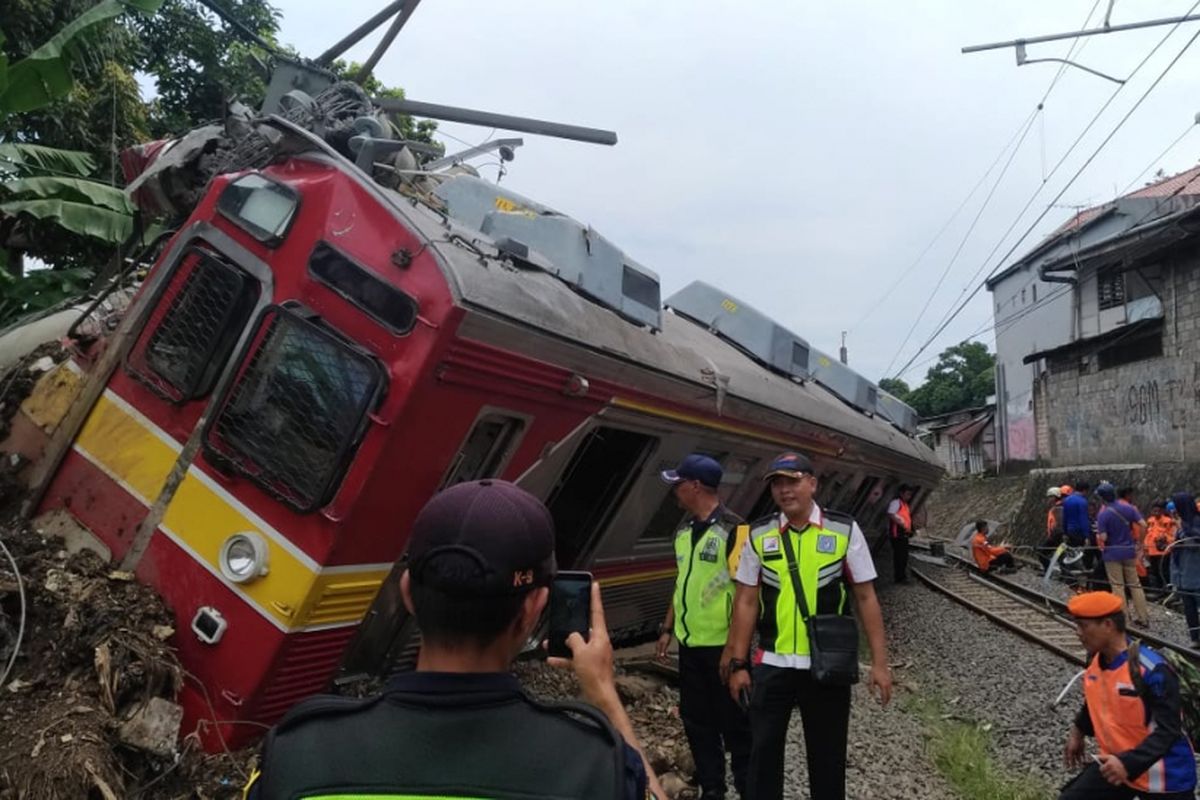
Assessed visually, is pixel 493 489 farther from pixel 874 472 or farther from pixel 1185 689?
pixel 874 472

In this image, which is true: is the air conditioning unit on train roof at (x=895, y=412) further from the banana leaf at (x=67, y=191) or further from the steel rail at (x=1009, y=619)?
the banana leaf at (x=67, y=191)

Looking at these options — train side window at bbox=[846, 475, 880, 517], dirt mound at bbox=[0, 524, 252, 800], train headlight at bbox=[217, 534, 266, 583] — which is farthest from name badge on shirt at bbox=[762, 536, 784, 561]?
train side window at bbox=[846, 475, 880, 517]

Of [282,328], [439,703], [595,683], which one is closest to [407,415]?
[282,328]

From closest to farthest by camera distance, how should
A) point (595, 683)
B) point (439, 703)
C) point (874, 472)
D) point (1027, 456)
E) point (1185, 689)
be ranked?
point (439, 703) < point (595, 683) < point (1185, 689) < point (874, 472) < point (1027, 456)

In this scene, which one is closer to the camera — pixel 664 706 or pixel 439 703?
pixel 439 703

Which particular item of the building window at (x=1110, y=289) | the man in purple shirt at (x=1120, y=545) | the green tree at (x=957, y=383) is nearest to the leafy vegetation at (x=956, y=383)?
the green tree at (x=957, y=383)

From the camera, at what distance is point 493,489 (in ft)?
4.53

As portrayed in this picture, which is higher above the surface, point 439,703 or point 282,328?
point 282,328

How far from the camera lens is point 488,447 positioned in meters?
4.34

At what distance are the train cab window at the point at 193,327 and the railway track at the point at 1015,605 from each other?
7.82 metres

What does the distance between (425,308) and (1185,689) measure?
11.9 ft

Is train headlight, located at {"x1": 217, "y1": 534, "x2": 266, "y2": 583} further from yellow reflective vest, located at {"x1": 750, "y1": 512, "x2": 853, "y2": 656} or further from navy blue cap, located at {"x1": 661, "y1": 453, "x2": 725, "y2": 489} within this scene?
yellow reflective vest, located at {"x1": 750, "y1": 512, "x2": 853, "y2": 656}

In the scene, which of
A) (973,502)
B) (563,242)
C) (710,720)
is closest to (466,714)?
(710,720)

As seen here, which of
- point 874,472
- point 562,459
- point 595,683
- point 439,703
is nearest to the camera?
point 439,703
